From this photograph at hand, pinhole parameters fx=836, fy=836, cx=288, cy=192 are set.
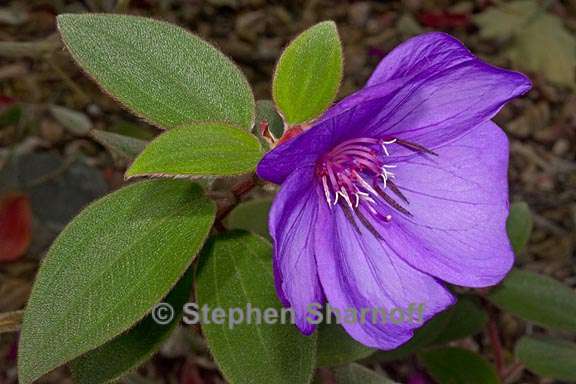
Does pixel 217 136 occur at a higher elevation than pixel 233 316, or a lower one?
higher

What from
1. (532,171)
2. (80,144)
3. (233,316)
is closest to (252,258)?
(233,316)

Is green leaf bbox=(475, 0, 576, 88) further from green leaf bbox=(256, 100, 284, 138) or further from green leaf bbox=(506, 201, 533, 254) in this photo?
green leaf bbox=(256, 100, 284, 138)

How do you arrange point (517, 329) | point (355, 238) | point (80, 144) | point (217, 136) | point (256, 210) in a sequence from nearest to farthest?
point (217, 136), point (355, 238), point (256, 210), point (517, 329), point (80, 144)

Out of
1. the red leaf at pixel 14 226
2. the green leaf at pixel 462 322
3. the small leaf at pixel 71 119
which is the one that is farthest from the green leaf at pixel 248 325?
the small leaf at pixel 71 119

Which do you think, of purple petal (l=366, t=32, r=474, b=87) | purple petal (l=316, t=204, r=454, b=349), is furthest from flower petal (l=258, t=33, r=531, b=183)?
purple petal (l=316, t=204, r=454, b=349)

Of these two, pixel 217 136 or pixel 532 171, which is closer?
pixel 217 136

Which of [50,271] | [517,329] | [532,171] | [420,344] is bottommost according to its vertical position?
[517,329]

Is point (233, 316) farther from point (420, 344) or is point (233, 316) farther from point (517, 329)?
point (517, 329)

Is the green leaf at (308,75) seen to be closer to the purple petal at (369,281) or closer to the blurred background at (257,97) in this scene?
the purple petal at (369,281)
